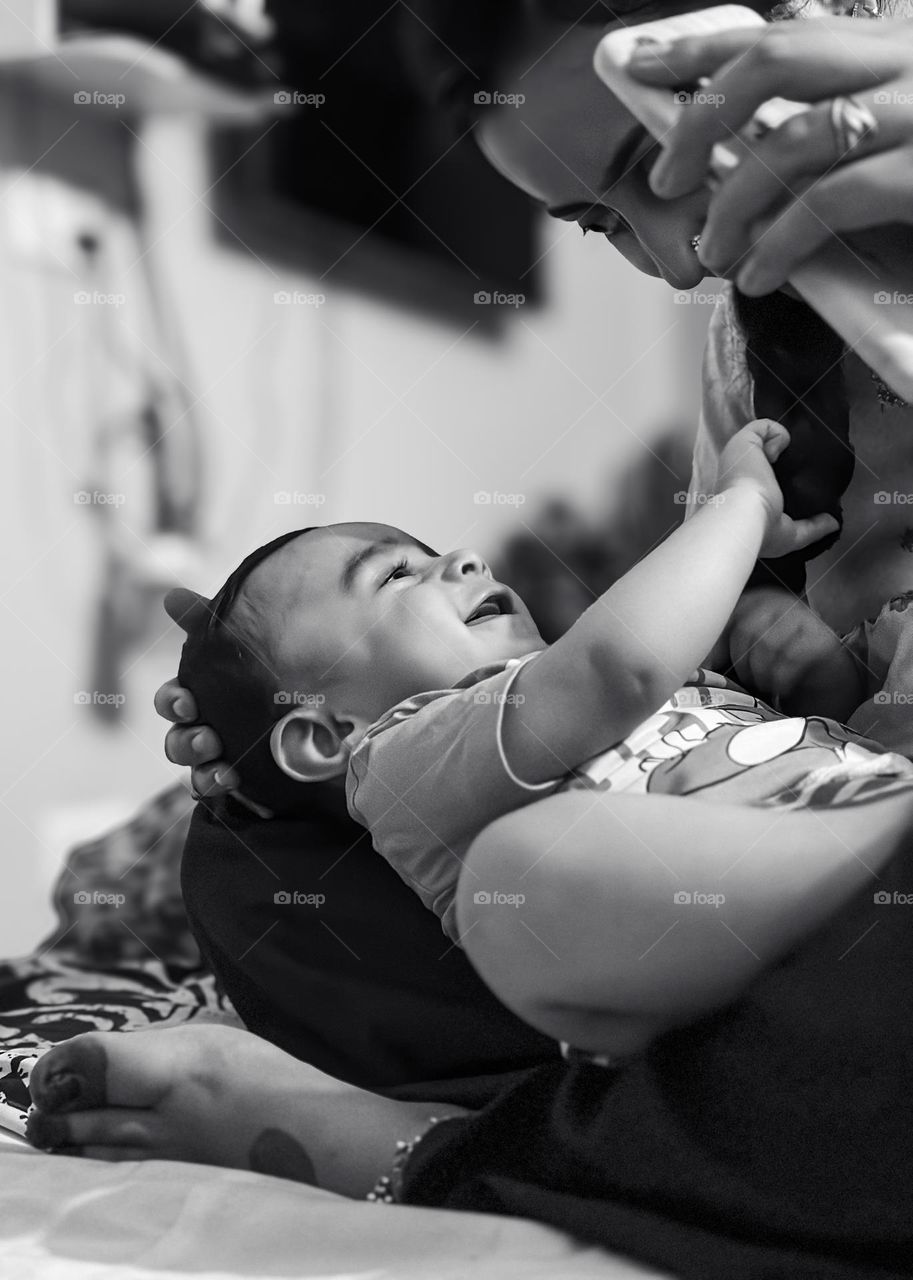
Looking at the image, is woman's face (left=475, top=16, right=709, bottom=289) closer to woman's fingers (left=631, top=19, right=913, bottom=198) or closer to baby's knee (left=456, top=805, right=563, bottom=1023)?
woman's fingers (left=631, top=19, right=913, bottom=198)

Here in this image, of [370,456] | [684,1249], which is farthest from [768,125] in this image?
[370,456]

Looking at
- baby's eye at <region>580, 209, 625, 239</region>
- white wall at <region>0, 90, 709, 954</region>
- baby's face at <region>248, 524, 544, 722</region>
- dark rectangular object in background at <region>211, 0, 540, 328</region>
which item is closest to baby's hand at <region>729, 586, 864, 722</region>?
baby's face at <region>248, 524, 544, 722</region>

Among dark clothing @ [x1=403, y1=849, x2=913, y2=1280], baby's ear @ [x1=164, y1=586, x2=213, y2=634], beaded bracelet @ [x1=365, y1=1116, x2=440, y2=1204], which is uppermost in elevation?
Answer: baby's ear @ [x1=164, y1=586, x2=213, y2=634]

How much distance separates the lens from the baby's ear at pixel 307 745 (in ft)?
2.40

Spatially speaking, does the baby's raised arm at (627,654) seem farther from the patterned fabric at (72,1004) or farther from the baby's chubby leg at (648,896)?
the patterned fabric at (72,1004)

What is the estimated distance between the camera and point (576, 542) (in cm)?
158

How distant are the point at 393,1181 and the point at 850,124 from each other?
49 cm

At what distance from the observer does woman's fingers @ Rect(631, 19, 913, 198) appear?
471 mm

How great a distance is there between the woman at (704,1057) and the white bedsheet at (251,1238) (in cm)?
3

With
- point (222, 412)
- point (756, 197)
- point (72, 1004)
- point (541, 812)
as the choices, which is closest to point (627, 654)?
point (541, 812)

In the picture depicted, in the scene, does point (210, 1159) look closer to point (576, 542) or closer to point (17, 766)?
point (17, 766)

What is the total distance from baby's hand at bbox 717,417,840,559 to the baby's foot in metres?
0.37

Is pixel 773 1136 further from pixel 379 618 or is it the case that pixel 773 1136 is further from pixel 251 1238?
pixel 379 618

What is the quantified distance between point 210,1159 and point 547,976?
0.73 ft
